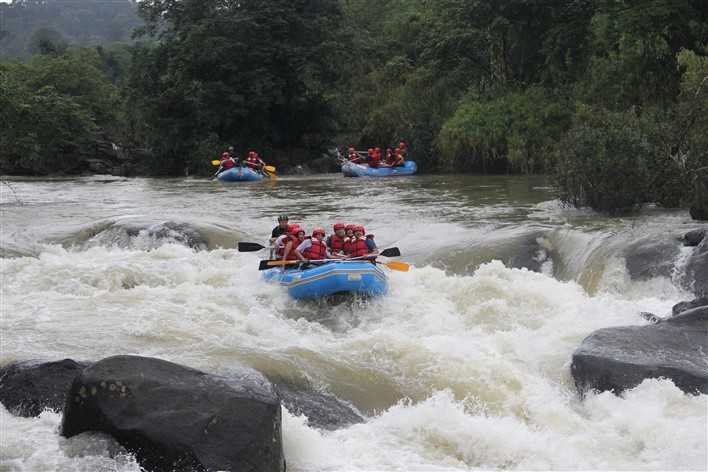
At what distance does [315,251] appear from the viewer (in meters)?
10.6

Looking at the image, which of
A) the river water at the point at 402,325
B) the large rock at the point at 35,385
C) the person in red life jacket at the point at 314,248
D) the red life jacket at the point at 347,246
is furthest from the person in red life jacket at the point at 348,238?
the large rock at the point at 35,385

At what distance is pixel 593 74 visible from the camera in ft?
72.7

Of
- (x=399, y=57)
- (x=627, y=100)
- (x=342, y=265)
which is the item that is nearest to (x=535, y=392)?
(x=342, y=265)

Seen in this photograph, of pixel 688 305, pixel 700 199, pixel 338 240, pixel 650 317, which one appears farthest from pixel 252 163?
pixel 688 305

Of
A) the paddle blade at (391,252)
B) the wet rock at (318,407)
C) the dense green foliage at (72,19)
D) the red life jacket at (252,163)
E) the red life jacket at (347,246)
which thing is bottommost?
the wet rock at (318,407)

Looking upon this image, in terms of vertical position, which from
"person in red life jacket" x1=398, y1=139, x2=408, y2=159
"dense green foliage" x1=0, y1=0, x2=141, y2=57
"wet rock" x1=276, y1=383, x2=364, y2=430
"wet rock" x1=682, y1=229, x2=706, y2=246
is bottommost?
"wet rock" x1=276, y1=383, x2=364, y2=430

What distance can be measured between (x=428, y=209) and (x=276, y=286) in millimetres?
6456

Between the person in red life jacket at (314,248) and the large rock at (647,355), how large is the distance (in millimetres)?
4132

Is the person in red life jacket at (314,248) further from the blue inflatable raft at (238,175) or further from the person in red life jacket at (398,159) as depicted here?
the person in red life jacket at (398,159)

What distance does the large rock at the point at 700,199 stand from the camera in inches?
479

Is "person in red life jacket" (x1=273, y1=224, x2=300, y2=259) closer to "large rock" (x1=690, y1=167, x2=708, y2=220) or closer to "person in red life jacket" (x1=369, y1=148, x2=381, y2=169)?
"large rock" (x1=690, y1=167, x2=708, y2=220)

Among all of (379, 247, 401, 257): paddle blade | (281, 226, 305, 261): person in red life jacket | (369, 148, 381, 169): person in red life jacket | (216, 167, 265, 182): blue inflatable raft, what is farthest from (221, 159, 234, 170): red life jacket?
(379, 247, 401, 257): paddle blade

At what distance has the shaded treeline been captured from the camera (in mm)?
21062

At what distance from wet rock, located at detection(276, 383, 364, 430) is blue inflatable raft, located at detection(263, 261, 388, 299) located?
10.6 ft
